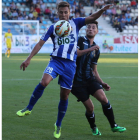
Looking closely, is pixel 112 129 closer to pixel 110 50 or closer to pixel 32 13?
pixel 110 50

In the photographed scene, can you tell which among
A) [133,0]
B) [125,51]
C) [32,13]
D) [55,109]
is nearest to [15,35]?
[32,13]

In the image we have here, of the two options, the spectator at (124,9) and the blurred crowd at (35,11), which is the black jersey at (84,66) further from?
the spectator at (124,9)

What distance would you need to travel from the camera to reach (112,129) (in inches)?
228

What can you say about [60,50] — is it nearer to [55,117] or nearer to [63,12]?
[63,12]

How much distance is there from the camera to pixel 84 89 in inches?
230

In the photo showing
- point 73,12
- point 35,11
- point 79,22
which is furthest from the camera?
point 73,12

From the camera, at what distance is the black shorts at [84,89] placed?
580cm

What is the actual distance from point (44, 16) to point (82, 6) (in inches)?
171

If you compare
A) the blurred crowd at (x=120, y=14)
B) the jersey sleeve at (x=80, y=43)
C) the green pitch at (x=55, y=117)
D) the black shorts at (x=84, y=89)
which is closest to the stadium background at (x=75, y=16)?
the blurred crowd at (x=120, y=14)

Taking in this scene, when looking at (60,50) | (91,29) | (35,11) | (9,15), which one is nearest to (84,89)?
(60,50)

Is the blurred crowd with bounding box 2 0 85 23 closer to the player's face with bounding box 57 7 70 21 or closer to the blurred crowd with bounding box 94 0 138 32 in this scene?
the blurred crowd with bounding box 94 0 138 32

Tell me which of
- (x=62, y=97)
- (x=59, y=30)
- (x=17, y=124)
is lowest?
(x=17, y=124)

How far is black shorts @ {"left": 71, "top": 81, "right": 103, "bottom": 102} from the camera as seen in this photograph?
19.0 feet

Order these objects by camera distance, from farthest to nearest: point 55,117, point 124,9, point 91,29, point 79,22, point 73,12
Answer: point 124,9 < point 73,12 < point 55,117 < point 91,29 < point 79,22
